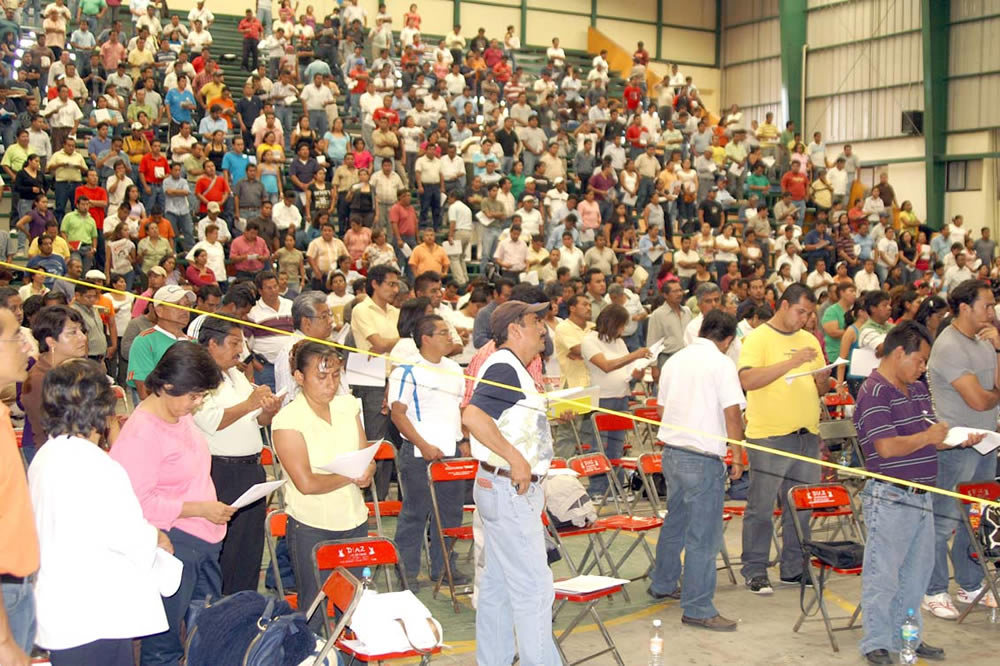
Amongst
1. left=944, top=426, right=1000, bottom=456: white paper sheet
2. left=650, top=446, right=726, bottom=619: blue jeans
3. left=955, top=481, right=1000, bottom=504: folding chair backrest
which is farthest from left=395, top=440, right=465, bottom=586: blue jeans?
left=955, top=481, right=1000, bottom=504: folding chair backrest

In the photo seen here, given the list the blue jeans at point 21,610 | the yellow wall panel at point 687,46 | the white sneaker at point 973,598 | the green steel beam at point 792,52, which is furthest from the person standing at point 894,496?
the yellow wall panel at point 687,46

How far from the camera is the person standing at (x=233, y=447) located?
527 centimetres

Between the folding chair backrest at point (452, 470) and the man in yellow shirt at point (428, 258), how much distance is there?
7.85 metres

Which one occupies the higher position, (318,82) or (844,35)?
→ (844,35)

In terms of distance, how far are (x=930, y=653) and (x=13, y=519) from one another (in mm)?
4429

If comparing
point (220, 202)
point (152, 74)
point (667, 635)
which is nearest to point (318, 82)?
point (152, 74)

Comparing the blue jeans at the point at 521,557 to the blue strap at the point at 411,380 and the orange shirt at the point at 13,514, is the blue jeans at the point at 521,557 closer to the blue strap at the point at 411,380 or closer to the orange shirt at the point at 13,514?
the blue strap at the point at 411,380

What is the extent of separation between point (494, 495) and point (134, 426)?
1453 mm

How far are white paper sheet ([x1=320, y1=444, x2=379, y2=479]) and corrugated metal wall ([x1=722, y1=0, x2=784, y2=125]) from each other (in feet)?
83.3

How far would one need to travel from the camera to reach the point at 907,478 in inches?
211

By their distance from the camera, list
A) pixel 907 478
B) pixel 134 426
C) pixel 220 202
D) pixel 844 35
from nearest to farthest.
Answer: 1. pixel 134 426
2. pixel 907 478
3. pixel 220 202
4. pixel 844 35

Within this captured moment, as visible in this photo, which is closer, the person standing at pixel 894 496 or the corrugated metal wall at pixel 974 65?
the person standing at pixel 894 496

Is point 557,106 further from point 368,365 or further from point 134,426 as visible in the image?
point 134,426

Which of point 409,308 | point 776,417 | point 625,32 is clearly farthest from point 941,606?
A: point 625,32
